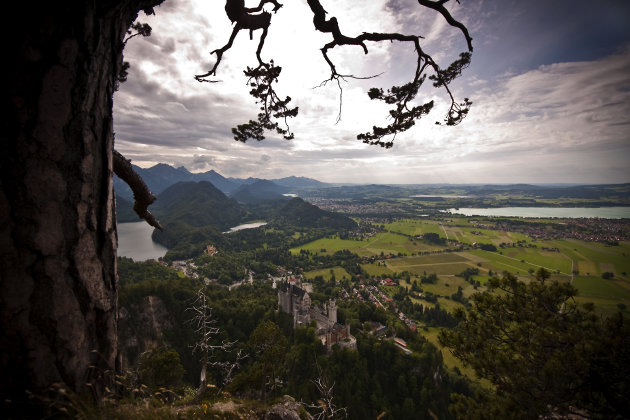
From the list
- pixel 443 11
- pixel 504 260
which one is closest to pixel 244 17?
pixel 443 11

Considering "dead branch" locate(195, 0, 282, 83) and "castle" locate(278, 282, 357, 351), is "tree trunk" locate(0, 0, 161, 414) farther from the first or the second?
"castle" locate(278, 282, 357, 351)

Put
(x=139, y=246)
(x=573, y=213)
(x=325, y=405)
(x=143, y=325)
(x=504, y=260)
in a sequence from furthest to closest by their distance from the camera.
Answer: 1. (x=573, y=213)
2. (x=139, y=246)
3. (x=504, y=260)
4. (x=143, y=325)
5. (x=325, y=405)

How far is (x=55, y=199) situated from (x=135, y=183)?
1.65 metres

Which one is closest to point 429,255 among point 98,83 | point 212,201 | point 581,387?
point 581,387

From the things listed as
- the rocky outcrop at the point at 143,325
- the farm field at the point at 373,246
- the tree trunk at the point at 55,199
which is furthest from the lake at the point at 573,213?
the tree trunk at the point at 55,199

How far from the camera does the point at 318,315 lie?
93.6 feet

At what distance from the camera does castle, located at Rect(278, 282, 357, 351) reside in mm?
23605

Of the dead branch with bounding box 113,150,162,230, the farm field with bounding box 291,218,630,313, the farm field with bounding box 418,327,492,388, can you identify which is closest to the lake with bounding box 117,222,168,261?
the farm field with bounding box 291,218,630,313

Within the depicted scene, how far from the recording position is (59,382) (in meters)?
1.47

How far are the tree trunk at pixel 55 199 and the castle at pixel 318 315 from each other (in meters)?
24.5

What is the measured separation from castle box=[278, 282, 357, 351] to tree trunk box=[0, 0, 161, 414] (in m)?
24.5

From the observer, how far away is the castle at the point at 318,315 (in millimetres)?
23605

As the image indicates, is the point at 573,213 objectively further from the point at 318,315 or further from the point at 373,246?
the point at 318,315

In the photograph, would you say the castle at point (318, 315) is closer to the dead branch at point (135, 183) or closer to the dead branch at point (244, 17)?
the dead branch at point (135, 183)
